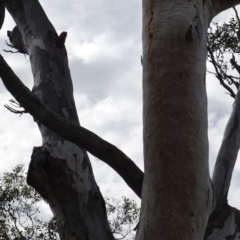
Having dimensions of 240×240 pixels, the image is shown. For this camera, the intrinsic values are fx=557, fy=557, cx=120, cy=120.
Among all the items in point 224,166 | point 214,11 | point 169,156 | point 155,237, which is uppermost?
point 214,11

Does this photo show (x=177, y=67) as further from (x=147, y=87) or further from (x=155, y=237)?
(x=155, y=237)

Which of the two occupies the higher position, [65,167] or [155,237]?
[65,167]

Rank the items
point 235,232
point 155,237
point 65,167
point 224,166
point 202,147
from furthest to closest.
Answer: point 224,166
point 235,232
point 65,167
point 202,147
point 155,237

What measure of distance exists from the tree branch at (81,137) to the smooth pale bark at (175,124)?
→ 0.42 feet

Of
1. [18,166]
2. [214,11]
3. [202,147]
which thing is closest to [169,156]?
[202,147]

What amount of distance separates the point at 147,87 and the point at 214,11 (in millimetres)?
571

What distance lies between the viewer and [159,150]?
1.88 meters

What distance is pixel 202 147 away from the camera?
75.5 inches

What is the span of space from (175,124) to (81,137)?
0.35 m

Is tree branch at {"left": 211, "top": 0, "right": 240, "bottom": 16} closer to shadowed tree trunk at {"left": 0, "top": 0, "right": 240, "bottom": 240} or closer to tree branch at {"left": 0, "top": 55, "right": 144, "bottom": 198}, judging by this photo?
shadowed tree trunk at {"left": 0, "top": 0, "right": 240, "bottom": 240}

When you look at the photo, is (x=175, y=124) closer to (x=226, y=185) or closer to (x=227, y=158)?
(x=226, y=185)

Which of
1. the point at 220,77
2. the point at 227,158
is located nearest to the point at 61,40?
the point at 227,158

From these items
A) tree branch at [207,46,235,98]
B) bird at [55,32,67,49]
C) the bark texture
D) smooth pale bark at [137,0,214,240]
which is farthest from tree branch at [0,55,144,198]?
tree branch at [207,46,235,98]

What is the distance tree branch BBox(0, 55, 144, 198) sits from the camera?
2.01 meters
